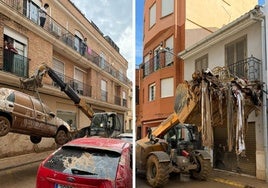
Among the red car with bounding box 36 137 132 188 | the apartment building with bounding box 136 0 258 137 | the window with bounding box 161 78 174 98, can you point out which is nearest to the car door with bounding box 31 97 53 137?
the red car with bounding box 36 137 132 188

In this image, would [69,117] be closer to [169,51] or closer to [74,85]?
[74,85]

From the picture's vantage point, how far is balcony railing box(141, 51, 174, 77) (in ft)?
3.73

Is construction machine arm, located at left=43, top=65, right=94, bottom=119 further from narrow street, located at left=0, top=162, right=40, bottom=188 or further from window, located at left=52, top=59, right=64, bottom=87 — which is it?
narrow street, located at left=0, top=162, right=40, bottom=188

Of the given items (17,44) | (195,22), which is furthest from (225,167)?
(17,44)

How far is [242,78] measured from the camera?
1083 mm

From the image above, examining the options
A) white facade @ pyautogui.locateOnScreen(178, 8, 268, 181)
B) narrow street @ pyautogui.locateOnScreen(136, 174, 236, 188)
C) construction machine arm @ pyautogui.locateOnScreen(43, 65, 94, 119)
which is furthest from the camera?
construction machine arm @ pyautogui.locateOnScreen(43, 65, 94, 119)

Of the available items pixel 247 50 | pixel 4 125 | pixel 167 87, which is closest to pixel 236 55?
pixel 247 50

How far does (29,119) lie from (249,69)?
887 millimetres

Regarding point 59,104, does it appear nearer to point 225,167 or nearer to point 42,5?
point 42,5

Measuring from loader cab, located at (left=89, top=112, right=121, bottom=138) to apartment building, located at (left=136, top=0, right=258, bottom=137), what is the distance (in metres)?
0.12

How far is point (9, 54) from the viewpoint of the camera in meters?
1.16

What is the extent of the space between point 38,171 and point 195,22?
0.86 metres

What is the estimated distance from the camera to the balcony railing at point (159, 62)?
3.73ft

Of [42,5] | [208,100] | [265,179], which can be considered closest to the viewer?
[265,179]
